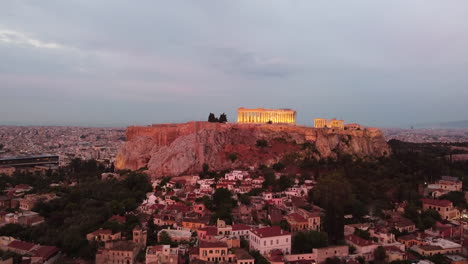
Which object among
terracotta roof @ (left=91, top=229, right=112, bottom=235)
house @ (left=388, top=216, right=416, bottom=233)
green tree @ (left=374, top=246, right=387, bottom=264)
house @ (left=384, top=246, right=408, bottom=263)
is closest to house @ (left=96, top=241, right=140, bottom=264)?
terracotta roof @ (left=91, top=229, right=112, bottom=235)

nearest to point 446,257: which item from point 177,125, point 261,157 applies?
point 261,157

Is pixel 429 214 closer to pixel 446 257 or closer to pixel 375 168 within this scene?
pixel 446 257

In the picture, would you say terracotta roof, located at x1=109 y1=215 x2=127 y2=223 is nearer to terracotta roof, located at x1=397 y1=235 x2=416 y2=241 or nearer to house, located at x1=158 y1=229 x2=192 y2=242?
house, located at x1=158 y1=229 x2=192 y2=242

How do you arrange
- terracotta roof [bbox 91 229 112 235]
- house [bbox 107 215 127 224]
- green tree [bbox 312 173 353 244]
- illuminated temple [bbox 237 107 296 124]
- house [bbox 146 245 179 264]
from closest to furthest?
house [bbox 146 245 179 264] → terracotta roof [bbox 91 229 112 235] → green tree [bbox 312 173 353 244] → house [bbox 107 215 127 224] → illuminated temple [bbox 237 107 296 124]

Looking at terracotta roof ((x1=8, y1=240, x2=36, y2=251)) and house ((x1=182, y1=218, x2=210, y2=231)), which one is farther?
house ((x1=182, y1=218, x2=210, y2=231))

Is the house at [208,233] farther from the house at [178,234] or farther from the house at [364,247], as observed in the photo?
the house at [364,247]

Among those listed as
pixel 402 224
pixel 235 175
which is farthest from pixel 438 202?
pixel 235 175
